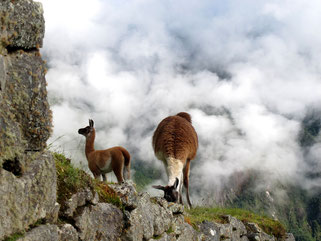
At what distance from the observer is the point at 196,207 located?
348 inches

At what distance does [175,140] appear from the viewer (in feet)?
28.9

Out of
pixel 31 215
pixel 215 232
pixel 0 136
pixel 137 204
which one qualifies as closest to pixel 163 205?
pixel 137 204

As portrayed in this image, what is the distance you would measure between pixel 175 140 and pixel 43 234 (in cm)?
659

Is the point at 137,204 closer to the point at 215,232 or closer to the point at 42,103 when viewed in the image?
the point at 42,103

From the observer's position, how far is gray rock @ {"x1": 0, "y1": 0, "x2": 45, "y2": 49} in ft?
6.91

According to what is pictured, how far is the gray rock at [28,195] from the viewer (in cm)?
→ 204

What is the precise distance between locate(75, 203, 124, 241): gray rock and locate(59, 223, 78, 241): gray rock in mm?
102

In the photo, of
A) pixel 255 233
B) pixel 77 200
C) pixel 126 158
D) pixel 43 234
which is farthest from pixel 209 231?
pixel 43 234

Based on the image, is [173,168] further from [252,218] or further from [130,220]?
[130,220]

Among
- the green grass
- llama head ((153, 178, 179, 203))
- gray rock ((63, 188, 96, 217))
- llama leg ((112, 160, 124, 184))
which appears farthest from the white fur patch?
gray rock ((63, 188, 96, 217))

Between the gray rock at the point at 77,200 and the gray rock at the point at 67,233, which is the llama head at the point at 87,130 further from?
the gray rock at the point at 67,233

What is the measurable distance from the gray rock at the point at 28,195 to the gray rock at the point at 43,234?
0.06m

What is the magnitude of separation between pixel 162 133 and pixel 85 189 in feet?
19.4

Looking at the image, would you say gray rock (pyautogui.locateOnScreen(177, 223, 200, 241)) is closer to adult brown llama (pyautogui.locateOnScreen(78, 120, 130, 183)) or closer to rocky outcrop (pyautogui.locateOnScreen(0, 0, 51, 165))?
adult brown llama (pyautogui.locateOnScreen(78, 120, 130, 183))
